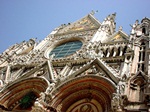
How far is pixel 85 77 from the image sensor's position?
11.8 metres

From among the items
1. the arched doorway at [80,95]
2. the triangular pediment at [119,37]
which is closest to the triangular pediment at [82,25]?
the triangular pediment at [119,37]

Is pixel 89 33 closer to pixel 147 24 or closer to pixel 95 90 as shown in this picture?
pixel 147 24

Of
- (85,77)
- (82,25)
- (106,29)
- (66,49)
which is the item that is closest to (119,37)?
(106,29)

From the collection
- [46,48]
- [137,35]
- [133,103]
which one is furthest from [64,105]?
[46,48]

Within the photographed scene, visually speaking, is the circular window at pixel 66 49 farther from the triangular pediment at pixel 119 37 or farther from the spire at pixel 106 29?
the triangular pediment at pixel 119 37

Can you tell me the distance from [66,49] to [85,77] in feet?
20.1

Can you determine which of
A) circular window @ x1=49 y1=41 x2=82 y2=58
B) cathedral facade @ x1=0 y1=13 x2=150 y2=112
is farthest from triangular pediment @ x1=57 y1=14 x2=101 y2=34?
cathedral facade @ x1=0 y1=13 x2=150 y2=112

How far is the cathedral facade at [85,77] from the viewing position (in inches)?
403

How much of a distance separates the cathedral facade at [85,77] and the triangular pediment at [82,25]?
2474 millimetres

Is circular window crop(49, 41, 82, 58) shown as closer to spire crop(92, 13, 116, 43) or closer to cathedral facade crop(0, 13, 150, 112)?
cathedral facade crop(0, 13, 150, 112)

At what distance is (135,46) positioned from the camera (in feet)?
43.3

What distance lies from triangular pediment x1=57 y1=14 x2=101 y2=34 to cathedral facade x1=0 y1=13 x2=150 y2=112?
247 cm

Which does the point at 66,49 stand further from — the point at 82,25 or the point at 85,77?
the point at 85,77

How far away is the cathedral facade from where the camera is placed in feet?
33.6
